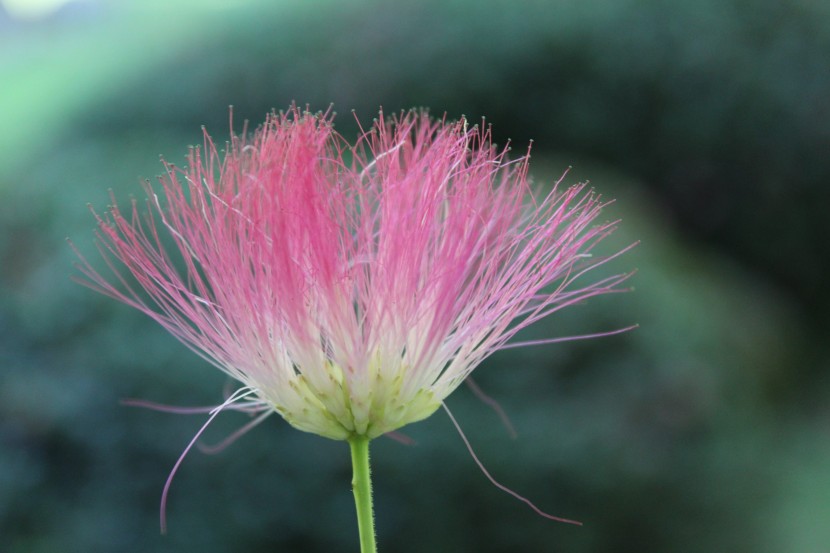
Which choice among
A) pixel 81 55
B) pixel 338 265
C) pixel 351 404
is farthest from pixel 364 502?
pixel 81 55

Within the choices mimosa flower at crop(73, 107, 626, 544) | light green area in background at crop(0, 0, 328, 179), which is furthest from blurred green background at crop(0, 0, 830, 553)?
mimosa flower at crop(73, 107, 626, 544)

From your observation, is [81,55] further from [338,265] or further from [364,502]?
[364,502]

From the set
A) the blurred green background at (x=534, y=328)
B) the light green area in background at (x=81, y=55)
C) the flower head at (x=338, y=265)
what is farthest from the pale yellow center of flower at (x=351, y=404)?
the light green area in background at (x=81, y=55)

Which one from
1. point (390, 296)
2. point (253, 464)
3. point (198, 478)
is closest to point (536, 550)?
point (253, 464)

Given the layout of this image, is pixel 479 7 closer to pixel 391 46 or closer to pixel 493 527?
pixel 391 46

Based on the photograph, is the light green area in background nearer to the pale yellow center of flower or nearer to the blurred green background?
the blurred green background

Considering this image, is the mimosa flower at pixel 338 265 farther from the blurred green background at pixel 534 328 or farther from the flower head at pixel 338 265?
the blurred green background at pixel 534 328

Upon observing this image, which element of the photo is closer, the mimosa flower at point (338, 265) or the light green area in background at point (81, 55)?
the mimosa flower at point (338, 265)
